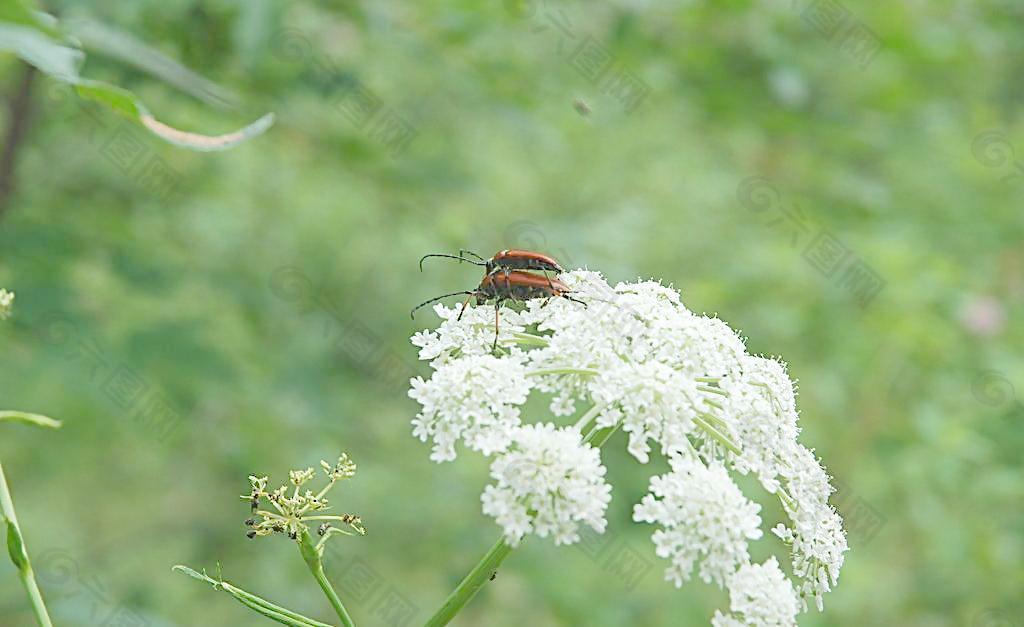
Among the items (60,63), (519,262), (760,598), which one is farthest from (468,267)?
(60,63)

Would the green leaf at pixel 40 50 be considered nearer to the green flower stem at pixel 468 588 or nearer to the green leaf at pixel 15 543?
the green leaf at pixel 15 543


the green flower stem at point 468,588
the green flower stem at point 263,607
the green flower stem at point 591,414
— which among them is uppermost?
the green flower stem at point 591,414

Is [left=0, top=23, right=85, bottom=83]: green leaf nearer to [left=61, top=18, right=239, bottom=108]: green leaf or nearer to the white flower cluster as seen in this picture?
[left=61, top=18, right=239, bottom=108]: green leaf

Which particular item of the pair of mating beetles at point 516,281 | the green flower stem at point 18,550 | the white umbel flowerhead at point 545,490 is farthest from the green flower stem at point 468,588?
the green flower stem at point 18,550

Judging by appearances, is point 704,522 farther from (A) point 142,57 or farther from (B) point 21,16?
(A) point 142,57

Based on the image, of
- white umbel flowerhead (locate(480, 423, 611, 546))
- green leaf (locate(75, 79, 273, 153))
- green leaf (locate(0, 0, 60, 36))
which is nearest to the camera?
green leaf (locate(0, 0, 60, 36))

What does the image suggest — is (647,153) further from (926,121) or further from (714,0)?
(714,0)

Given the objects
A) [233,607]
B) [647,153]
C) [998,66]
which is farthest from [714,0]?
[998,66]

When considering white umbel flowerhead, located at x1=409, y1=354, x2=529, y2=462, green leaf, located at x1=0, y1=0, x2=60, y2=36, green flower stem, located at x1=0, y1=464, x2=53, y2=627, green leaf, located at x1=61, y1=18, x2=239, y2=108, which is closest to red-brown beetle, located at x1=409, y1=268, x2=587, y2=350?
white umbel flowerhead, located at x1=409, y1=354, x2=529, y2=462
